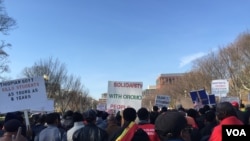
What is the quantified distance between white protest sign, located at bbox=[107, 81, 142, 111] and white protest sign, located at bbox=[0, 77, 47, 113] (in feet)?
9.46

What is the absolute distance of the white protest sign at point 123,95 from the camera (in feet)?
37.2

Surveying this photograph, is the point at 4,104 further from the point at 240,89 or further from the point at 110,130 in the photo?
the point at 240,89

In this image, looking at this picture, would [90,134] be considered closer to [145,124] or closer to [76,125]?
[76,125]

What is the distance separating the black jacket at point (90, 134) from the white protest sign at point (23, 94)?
2.23 metres

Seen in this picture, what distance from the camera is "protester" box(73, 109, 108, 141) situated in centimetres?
710

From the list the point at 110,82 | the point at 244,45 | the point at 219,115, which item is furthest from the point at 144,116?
the point at 244,45

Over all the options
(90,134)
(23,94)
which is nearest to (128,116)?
(90,134)

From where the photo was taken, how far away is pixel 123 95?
1159 centimetres

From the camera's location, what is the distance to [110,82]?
11844 mm

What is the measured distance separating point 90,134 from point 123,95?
14.9 feet

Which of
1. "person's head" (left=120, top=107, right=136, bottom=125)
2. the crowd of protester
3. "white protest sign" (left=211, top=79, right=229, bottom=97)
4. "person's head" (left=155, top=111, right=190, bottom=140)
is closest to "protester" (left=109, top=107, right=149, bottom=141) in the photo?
the crowd of protester

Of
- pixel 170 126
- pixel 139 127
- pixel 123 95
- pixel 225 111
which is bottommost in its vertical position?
pixel 139 127

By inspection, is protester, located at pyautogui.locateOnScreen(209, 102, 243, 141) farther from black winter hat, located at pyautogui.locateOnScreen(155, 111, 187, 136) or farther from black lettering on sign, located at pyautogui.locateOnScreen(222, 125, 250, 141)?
black lettering on sign, located at pyautogui.locateOnScreen(222, 125, 250, 141)

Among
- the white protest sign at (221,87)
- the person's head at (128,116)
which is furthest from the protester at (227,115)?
the white protest sign at (221,87)
